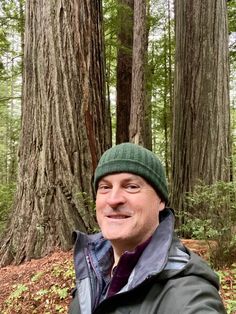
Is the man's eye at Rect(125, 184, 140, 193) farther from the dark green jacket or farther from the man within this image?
the dark green jacket

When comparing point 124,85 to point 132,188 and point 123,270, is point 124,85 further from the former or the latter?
Result: point 123,270

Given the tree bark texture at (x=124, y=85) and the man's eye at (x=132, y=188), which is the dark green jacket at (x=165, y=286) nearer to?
the man's eye at (x=132, y=188)

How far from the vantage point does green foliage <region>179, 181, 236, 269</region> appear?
4.45 meters

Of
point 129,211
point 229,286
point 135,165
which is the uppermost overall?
point 135,165

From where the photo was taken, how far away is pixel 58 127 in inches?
225

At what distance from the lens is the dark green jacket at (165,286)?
1.41 metres

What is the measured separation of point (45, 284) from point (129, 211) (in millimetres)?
3199

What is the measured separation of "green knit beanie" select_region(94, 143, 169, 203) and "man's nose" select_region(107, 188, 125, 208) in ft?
0.30

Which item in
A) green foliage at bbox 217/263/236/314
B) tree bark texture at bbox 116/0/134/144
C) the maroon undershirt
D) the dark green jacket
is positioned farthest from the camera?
tree bark texture at bbox 116/0/134/144

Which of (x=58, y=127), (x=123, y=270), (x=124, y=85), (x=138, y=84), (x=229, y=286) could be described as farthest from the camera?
(x=124, y=85)

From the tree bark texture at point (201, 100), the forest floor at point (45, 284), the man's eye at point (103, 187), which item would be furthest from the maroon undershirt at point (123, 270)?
the tree bark texture at point (201, 100)

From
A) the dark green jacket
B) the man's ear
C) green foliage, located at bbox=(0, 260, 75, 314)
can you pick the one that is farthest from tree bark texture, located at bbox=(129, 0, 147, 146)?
the dark green jacket

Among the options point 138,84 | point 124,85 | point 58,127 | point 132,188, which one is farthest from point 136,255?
point 124,85

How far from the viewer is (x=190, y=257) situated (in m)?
1.60
